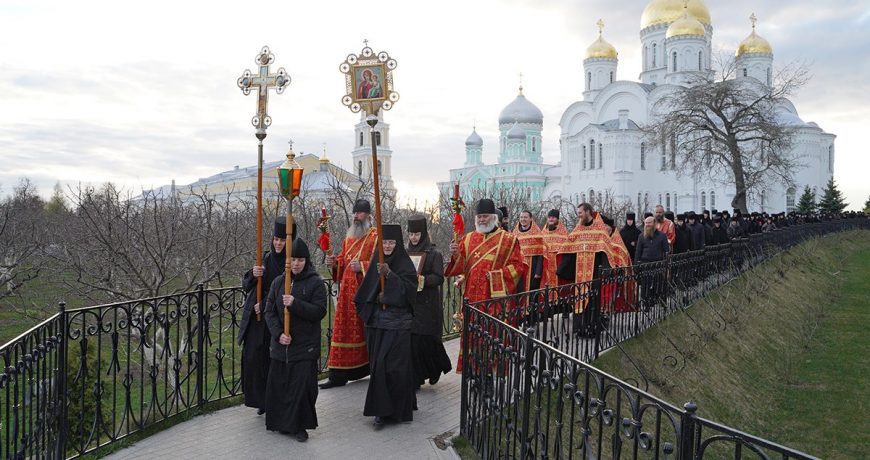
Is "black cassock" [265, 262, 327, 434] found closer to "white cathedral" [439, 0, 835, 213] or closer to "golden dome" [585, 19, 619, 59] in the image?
"white cathedral" [439, 0, 835, 213]

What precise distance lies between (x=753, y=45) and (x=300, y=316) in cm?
5652

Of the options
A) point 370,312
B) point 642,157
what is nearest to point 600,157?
point 642,157

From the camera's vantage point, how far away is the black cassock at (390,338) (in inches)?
221

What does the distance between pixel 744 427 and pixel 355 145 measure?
6057 cm

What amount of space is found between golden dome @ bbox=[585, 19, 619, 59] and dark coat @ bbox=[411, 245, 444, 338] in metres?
56.7

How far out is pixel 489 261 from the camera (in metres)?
7.21

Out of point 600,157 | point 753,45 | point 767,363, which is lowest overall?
point 767,363

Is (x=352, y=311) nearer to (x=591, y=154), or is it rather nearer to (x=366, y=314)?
(x=366, y=314)

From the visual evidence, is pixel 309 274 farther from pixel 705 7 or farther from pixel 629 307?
pixel 705 7

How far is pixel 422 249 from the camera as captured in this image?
251 inches

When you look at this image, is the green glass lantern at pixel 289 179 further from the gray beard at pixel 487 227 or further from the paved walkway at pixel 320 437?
the gray beard at pixel 487 227

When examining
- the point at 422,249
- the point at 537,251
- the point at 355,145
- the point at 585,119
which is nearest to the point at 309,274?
the point at 422,249

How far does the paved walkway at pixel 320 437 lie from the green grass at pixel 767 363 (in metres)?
2.83

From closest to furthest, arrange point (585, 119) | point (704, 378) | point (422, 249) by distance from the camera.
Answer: point (422, 249) < point (704, 378) < point (585, 119)
